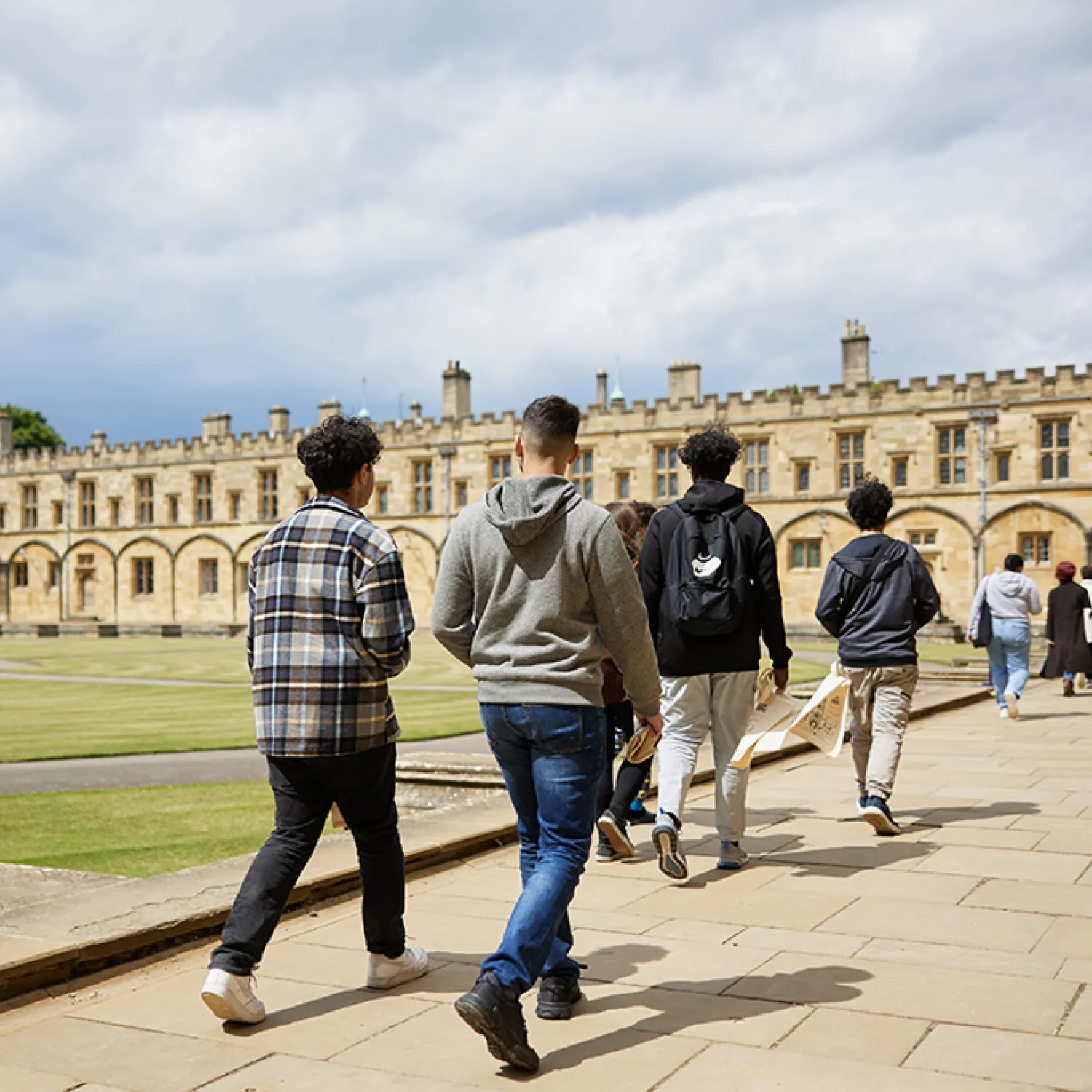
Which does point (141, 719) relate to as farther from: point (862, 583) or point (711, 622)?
point (711, 622)

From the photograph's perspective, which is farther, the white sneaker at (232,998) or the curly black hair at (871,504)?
the curly black hair at (871,504)

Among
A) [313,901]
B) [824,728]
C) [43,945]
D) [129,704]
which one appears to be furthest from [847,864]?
[129,704]

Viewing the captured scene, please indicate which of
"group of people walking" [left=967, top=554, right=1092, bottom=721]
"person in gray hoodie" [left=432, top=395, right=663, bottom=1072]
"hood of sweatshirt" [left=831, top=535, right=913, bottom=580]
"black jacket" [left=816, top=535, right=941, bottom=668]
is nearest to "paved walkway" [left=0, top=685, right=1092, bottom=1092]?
"person in gray hoodie" [left=432, top=395, right=663, bottom=1072]

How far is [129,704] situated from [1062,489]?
1170 inches

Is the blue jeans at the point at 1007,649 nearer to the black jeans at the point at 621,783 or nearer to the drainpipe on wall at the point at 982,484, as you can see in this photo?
the black jeans at the point at 621,783

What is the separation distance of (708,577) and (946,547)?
117 ft

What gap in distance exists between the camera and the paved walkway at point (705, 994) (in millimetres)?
3406

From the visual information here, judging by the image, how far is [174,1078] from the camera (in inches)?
133

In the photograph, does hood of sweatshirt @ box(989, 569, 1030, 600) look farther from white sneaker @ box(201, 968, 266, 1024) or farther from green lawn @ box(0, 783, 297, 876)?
white sneaker @ box(201, 968, 266, 1024)

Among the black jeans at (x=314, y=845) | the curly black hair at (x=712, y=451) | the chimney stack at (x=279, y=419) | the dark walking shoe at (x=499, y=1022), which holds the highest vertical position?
the chimney stack at (x=279, y=419)

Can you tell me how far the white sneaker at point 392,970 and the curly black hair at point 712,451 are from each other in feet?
8.85

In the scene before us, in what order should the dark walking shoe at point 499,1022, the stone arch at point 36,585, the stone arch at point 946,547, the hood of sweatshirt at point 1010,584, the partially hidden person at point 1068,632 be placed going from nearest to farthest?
the dark walking shoe at point 499,1022
the hood of sweatshirt at point 1010,584
the partially hidden person at point 1068,632
the stone arch at point 946,547
the stone arch at point 36,585

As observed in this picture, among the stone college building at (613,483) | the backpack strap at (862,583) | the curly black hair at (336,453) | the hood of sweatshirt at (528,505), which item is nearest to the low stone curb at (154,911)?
the curly black hair at (336,453)

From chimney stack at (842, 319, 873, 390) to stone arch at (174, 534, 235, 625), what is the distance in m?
25.0
